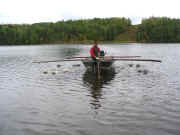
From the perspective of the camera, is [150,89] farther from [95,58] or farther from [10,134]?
[10,134]

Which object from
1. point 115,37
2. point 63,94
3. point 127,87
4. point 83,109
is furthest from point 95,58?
point 115,37

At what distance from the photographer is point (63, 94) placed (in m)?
14.1

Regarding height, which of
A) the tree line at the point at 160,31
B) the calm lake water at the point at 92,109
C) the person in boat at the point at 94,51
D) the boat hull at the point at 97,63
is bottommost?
the calm lake water at the point at 92,109

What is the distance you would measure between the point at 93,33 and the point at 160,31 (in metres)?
54.5

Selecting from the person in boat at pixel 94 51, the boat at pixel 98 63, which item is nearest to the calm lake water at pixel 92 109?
the boat at pixel 98 63

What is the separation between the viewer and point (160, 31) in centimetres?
14338

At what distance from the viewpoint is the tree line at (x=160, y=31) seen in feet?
449

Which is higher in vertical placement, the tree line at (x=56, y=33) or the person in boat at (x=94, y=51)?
the tree line at (x=56, y=33)

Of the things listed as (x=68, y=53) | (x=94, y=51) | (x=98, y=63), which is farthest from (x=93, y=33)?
(x=98, y=63)

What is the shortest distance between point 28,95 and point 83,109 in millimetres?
4900

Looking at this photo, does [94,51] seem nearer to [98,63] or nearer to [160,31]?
[98,63]

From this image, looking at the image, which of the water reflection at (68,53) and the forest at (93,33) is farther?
the forest at (93,33)

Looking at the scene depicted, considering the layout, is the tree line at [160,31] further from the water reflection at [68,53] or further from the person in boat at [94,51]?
the person in boat at [94,51]

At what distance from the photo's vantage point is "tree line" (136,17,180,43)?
449 feet
